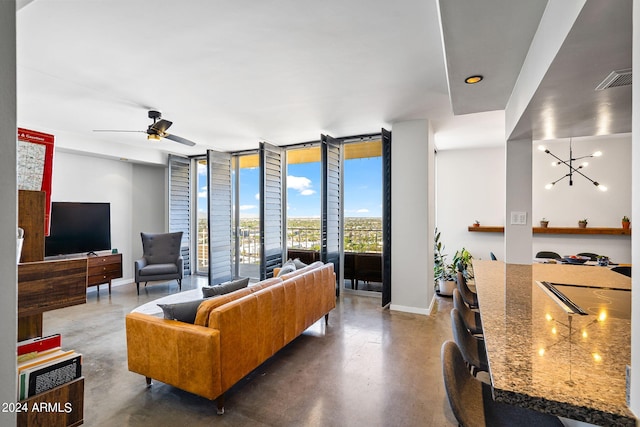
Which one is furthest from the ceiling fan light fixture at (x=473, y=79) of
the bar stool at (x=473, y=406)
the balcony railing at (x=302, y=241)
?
the balcony railing at (x=302, y=241)

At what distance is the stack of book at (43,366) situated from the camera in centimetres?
111

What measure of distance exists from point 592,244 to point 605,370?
18.1 ft

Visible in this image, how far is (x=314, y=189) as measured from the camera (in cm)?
561

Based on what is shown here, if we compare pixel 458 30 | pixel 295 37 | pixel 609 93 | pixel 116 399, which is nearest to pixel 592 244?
pixel 609 93

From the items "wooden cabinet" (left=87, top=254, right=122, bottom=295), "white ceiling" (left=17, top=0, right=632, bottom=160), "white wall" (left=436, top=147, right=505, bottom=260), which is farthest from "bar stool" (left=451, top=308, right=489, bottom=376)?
"wooden cabinet" (left=87, top=254, right=122, bottom=295)

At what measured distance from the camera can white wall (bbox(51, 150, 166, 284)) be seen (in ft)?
16.5

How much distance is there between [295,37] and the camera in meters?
2.19

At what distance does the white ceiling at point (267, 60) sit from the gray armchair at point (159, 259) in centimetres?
216

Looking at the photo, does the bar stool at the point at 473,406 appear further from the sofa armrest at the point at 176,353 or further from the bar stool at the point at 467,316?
the sofa armrest at the point at 176,353

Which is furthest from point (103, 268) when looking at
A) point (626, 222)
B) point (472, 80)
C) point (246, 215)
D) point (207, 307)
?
point (626, 222)

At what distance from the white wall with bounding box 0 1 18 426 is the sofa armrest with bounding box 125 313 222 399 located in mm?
1191

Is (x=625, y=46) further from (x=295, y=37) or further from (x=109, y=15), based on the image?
(x=109, y=15)

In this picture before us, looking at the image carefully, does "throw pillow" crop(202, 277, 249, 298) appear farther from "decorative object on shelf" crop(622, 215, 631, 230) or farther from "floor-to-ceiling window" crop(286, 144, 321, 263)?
"decorative object on shelf" crop(622, 215, 631, 230)

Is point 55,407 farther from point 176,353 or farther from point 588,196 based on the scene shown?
point 588,196
